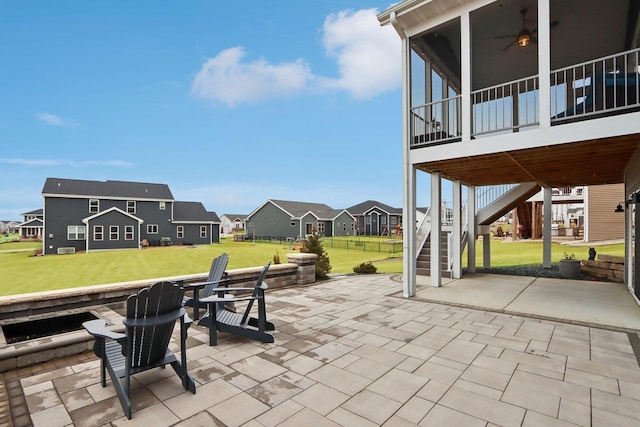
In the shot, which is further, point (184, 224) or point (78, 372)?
point (184, 224)

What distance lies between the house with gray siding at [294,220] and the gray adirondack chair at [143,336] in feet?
106

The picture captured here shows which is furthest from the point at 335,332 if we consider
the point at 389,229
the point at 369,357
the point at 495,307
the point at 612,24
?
the point at 389,229

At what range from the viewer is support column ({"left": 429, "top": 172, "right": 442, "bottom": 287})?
782cm

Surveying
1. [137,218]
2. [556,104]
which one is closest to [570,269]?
[556,104]

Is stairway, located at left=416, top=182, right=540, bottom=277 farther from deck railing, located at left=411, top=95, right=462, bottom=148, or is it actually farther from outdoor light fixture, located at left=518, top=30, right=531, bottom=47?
outdoor light fixture, located at left=518, top=30, right=531, bottom=47

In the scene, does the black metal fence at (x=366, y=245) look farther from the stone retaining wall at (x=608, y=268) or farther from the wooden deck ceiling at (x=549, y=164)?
the wooden deck ceiling at (x=549, y=164)

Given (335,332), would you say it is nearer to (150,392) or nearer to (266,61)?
(150,392)

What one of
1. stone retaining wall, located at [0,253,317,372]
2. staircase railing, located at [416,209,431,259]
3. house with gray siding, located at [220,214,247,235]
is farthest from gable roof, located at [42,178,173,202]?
house with gray siding, located at [220,214,247,235]

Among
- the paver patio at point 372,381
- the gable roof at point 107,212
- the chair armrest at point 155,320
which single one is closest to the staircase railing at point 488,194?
the paver patio at point 372,381

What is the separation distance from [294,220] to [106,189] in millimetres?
18754

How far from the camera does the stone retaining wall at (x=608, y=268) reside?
912cm

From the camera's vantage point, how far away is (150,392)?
2.93 m

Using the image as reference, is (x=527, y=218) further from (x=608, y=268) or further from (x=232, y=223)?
(x=232, y=223)

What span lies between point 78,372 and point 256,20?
57.1ft
